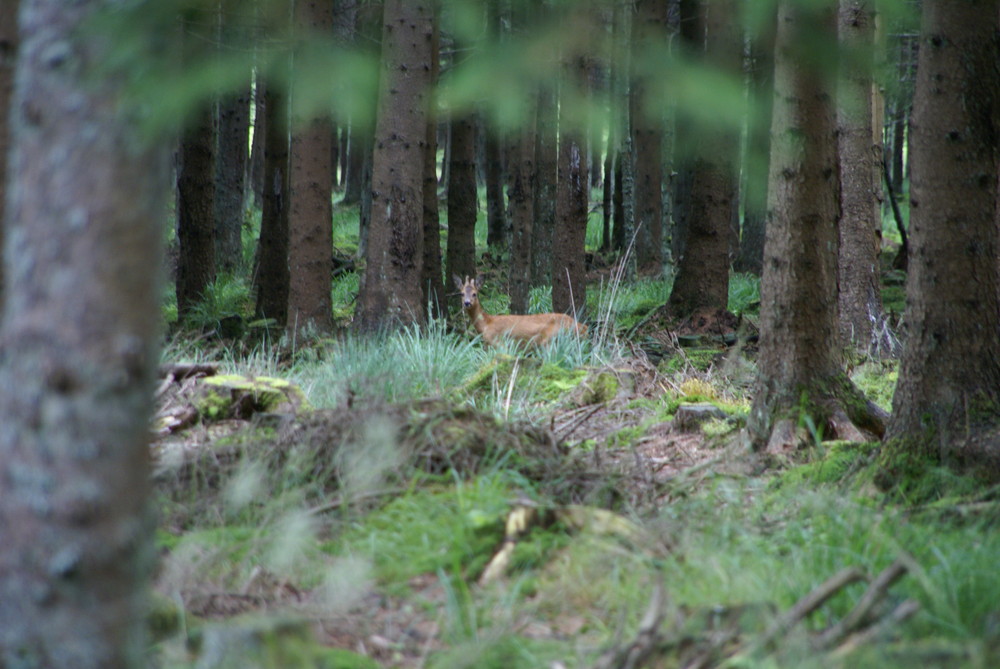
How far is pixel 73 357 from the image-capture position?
6.30ft

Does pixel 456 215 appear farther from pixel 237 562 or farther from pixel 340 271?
pixel 237 562

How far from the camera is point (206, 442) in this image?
4621 mm

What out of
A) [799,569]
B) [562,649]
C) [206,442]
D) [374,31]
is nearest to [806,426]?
[799,569]

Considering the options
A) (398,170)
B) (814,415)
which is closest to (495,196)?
(398,170)

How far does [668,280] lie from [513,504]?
1215cm

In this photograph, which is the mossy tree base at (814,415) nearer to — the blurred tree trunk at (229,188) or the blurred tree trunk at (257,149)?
the blurred tree trunk at (229,188)

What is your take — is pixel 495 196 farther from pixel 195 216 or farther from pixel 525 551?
pixel 525 551

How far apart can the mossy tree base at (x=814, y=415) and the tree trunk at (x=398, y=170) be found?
13.8 ft

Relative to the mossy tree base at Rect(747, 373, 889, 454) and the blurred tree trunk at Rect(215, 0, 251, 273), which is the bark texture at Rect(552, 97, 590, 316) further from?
the blurred tree trunk at Rect(215, 0, 251, 273)

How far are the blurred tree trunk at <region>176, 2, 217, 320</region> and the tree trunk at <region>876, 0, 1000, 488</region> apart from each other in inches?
364

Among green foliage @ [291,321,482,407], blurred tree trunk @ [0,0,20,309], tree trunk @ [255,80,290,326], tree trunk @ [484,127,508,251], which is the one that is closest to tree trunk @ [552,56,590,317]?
green foliage @ [291,321,482,407]

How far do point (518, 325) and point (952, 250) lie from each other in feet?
20.3

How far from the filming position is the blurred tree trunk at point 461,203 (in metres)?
14.1

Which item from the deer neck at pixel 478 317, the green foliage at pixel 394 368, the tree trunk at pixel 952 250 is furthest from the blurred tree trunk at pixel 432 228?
the tree trunk at pixel 952 250
